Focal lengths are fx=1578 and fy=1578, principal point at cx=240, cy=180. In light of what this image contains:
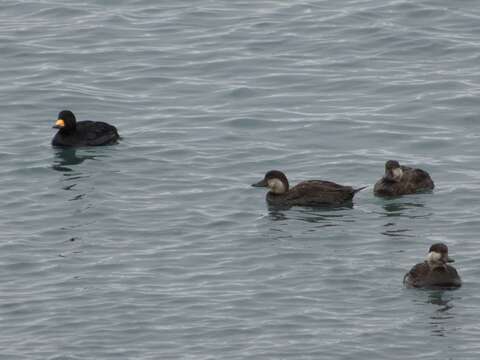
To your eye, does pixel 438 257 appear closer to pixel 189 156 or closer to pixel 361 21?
pixel 189 156

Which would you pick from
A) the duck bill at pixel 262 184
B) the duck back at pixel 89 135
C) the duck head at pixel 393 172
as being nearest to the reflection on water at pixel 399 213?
the duck head at pixel 393 172

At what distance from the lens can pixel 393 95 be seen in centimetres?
3388

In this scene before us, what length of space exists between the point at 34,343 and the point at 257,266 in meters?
4.37

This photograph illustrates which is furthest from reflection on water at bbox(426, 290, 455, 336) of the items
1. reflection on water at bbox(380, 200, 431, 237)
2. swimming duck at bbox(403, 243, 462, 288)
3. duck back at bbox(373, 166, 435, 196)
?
duck back at bbox(373, 166, 435, 196)

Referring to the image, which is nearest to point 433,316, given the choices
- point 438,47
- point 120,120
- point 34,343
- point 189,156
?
Result: point 34,343

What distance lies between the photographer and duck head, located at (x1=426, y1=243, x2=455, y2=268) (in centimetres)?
2256

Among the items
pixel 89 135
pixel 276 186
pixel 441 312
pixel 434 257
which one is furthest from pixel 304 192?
pixel 441 312

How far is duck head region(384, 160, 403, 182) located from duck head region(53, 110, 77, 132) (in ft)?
23.0

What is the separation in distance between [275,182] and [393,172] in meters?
2.05

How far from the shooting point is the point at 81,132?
3117 centimetres

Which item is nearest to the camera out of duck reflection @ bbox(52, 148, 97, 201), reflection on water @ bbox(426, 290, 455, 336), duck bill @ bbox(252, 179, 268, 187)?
reflection on water @ bbox(426, 290, 455, 336)

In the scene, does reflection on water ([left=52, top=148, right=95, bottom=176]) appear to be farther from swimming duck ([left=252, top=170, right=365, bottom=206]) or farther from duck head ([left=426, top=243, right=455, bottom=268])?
duck head ([left=426, top=243, right=455, bottom=268])

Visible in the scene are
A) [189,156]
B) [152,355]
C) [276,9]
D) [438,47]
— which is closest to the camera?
Answer: [152,355]

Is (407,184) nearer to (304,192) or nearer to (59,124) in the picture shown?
(304,192)
